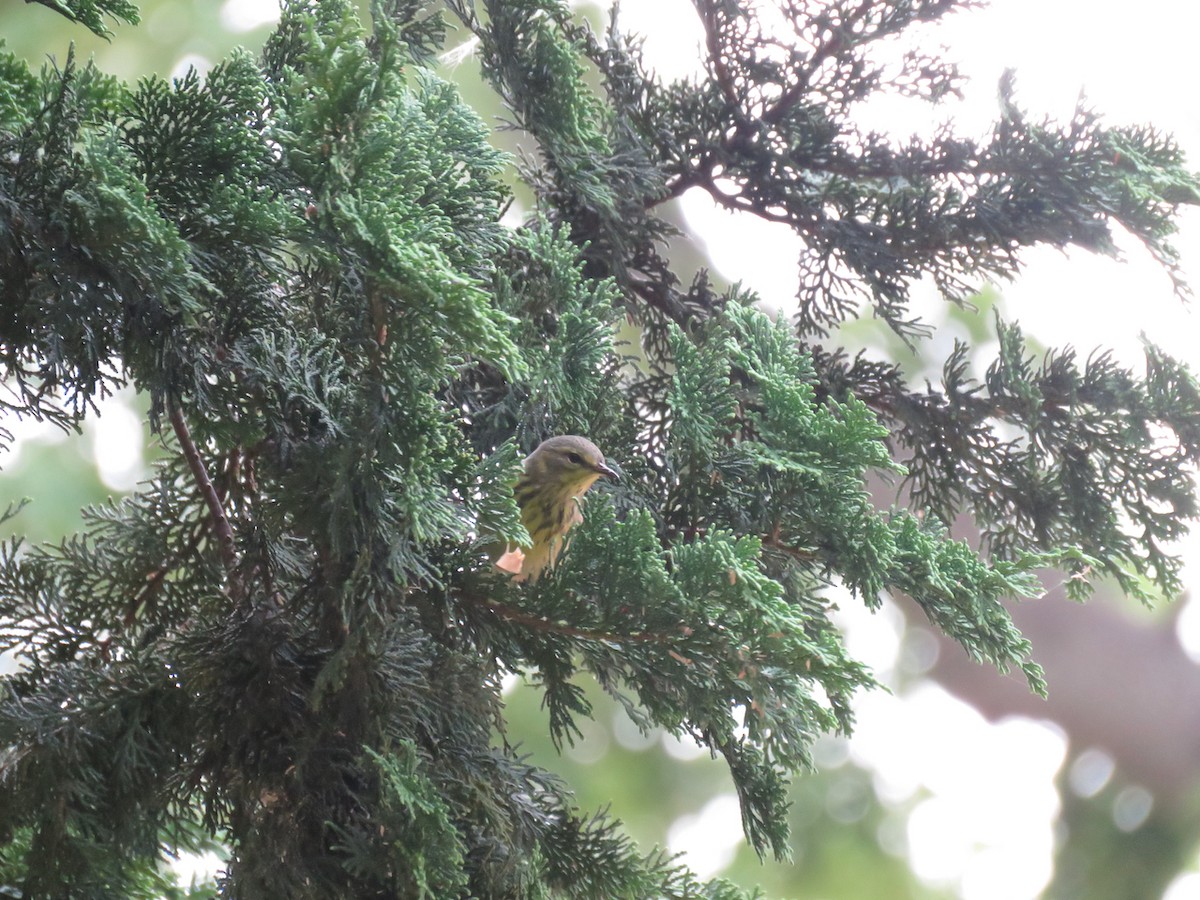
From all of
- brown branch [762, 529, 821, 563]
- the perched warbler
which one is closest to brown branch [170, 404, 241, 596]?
the perched warbler

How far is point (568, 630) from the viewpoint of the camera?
1.10 m

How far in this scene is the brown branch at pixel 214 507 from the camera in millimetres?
1262

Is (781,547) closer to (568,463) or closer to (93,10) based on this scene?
(568,463)

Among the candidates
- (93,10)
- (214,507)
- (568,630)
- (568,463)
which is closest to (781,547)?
(568,630)

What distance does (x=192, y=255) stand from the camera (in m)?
1.03

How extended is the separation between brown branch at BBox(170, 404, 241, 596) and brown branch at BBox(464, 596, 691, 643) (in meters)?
0.37

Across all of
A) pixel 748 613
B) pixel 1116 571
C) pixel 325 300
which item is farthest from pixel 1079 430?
pixel 325 300

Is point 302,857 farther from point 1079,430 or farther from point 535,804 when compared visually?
point 1079,430

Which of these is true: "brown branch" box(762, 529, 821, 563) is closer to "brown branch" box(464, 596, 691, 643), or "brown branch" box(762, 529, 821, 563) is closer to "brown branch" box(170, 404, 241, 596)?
"brown branch" box(464, 596, 691, 643)

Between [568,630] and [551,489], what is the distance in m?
0.59

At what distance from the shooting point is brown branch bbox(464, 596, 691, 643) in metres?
1.07

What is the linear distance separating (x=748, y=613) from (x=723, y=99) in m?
1.04

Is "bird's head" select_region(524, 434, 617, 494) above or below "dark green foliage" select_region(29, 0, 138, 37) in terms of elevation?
below

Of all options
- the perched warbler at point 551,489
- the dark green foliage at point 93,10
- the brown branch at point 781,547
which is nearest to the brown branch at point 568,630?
the brown branch at point 781,547
